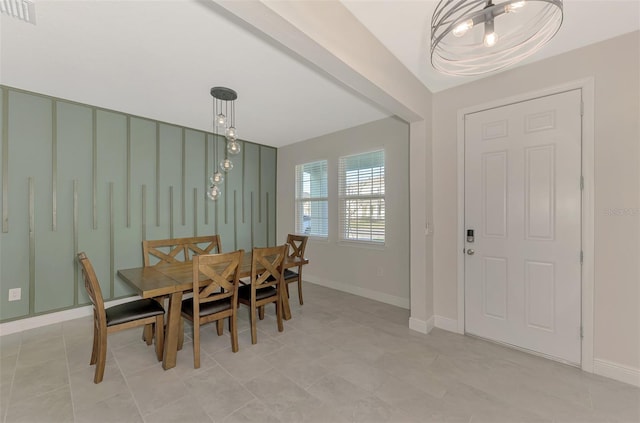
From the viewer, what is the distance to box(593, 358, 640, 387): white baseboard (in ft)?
6.40

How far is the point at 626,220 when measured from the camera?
1.99 meters

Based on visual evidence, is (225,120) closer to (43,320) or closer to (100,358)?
(100,358)

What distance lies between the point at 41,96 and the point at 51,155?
64cm

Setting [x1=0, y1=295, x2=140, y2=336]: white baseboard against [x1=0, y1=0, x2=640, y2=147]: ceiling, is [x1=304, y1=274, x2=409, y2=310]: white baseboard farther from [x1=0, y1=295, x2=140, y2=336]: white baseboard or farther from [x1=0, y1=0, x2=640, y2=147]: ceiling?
[x1=0, y1=295, x2=140, y2=336]: white baseboard

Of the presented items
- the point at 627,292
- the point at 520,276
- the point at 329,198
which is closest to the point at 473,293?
the point at 520,276

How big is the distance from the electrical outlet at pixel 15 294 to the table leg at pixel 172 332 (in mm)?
2053

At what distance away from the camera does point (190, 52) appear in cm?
217

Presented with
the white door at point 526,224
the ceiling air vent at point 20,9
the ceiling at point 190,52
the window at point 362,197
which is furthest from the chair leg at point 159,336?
the white door at point 526,224

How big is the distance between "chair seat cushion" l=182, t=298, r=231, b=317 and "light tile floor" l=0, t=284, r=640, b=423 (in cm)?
41

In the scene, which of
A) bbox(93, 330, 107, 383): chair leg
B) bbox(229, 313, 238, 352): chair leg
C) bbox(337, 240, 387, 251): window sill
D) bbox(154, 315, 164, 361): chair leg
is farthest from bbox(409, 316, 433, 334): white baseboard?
bbox(93, 330, 107, 383): chair leg

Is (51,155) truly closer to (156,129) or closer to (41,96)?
(41,96)

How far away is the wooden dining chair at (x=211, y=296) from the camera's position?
2172 millimetres

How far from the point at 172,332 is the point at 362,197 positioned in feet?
9.51

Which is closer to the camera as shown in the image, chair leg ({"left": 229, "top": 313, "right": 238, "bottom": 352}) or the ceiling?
the ceiling
